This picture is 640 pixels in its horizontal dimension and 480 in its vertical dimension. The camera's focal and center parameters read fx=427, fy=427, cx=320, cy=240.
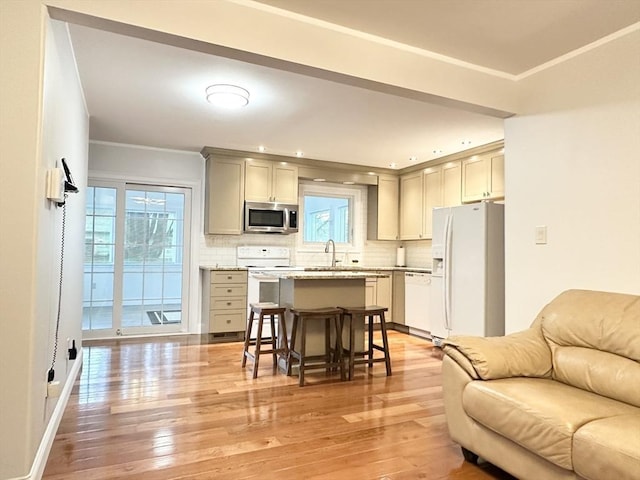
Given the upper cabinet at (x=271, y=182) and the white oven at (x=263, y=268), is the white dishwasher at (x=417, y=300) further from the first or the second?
the upper cabinet at (x=271, y=182)

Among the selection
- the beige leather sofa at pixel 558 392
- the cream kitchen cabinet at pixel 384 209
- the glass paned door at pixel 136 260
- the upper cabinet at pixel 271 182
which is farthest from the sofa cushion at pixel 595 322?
the glass paned door at pixel 136 260

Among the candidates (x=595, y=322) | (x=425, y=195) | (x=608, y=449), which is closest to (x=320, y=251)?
(x=425, y=195)

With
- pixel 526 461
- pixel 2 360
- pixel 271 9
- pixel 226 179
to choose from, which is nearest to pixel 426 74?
pixel 271 9

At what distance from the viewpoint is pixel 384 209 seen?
22.1ft

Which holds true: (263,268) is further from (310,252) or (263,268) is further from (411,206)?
(411,206)

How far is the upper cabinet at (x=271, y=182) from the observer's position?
5.79m

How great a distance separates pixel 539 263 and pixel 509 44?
153 cm

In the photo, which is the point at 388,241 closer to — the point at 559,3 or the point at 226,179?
the point at 226,179

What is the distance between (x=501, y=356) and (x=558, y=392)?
1.05ft

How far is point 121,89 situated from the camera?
3623 mm

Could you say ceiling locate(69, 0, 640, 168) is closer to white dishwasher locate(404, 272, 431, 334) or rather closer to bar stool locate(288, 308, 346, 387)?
white dishwasher locate(404, 272, 431, 334)

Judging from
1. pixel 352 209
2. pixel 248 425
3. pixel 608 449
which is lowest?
pixel 248 425

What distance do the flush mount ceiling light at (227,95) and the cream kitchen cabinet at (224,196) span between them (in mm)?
1959

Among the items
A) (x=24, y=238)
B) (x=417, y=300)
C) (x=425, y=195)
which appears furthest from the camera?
(x=425, y=195)
